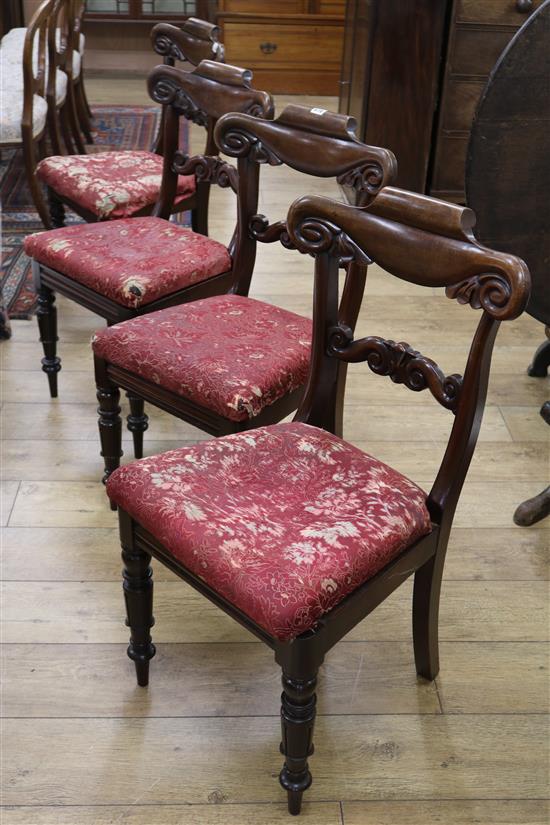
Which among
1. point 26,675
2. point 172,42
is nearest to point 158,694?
point 26,675

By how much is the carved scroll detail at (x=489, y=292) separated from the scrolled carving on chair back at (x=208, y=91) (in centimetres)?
91

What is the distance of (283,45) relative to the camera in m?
5.73

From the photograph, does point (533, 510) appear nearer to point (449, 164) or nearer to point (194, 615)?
point (194, 615)

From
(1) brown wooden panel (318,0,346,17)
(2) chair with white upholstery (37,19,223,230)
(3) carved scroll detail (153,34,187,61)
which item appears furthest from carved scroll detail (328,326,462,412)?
(1) brown wooden panel (318,0,346,17)

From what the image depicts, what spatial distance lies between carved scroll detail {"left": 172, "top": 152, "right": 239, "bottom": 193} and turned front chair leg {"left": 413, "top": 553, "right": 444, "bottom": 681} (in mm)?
964

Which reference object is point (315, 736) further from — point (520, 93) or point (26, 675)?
point (520, 93)

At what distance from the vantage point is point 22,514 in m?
2.08

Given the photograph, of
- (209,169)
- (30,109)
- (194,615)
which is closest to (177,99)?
(209,169)

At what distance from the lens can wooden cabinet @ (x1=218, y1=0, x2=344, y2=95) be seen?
562 cm

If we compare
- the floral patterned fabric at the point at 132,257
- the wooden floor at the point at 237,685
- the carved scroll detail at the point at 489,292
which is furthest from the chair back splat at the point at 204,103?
the carved scroll detail at the point at 489,292

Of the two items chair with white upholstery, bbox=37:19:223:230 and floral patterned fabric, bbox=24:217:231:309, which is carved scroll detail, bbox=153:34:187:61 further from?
floral patterned fabric, bbox=24:217:231:309

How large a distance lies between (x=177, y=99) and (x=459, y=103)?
1.85m

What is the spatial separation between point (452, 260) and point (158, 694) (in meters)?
0.93

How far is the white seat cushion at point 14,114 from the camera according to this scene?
3408mm
